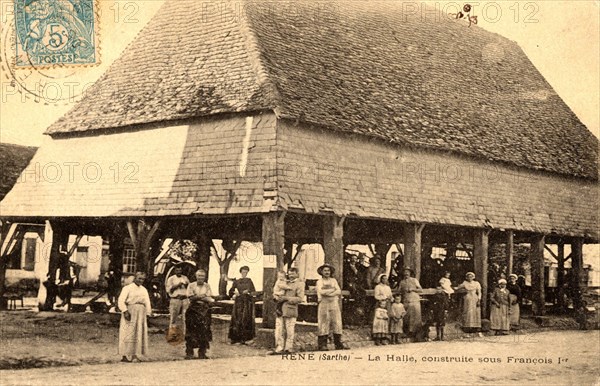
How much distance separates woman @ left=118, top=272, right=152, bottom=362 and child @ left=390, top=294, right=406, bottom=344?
5903 mm

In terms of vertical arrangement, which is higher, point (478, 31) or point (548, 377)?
point (478, 31)

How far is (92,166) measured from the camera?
61.2 ft

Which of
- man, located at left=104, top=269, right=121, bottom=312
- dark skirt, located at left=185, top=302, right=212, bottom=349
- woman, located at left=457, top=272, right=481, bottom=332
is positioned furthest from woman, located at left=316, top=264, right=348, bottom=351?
man, located at left=104, top=269, right=121, bottom=312

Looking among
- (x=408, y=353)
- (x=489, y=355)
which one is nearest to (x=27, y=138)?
(x=408, y=353)

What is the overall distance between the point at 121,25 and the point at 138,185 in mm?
3768

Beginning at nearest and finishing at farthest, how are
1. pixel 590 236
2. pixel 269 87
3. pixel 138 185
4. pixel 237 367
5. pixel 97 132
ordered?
pixel 237 367 → pixel 269 87 → pixel 138 185 → pixel 97 132 → pixel 590 236

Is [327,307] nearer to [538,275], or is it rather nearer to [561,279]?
[538,275]

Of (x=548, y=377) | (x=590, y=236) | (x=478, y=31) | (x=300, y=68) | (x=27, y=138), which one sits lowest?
(x=548, y=377)

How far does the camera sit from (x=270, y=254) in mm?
15406

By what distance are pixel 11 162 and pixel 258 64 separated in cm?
1432

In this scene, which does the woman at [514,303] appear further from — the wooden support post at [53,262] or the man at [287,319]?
the wooden support post at [53,262]

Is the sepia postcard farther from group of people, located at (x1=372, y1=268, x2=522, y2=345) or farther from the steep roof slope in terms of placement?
the steep roof slope

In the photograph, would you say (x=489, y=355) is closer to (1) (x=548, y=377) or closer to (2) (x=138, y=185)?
(1) (x=548, y=377)

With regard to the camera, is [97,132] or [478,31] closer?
[97,132]
